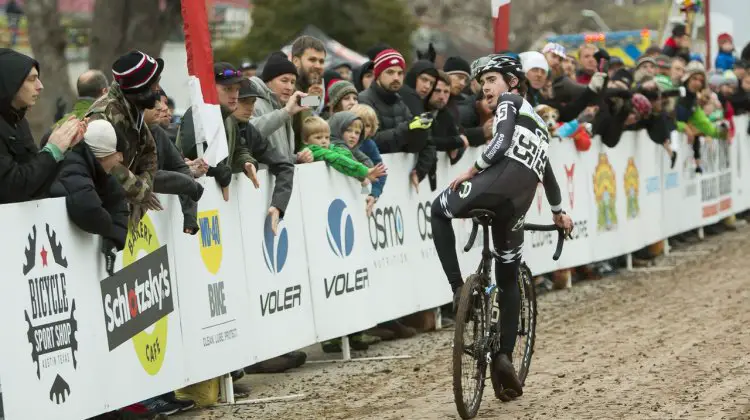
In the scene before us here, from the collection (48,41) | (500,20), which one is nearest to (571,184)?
(500,20)

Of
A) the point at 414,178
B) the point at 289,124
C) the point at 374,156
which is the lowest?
the point at 414,178

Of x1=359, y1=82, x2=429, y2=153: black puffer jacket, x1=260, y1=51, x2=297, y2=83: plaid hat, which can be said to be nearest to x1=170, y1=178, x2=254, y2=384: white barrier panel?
x1=260, y1=51, x2=297, y2=83: plaid hat

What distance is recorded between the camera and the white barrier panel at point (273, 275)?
440 inches

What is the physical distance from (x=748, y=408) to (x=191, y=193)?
3819 millimetres

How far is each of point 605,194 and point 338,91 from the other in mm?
6317

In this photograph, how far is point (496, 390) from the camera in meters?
9.77

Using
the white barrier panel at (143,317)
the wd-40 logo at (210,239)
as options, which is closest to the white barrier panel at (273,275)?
the wd-40 logo at (210,239)

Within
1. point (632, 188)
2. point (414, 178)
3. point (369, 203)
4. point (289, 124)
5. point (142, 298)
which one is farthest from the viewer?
point (632, 188)

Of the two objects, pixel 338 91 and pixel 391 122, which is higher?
pixel 338 91

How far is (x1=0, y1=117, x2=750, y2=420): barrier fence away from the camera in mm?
8359

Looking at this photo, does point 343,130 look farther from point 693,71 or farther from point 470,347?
point 693,71

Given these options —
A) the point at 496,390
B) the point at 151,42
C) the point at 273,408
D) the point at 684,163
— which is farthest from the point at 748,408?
the point at 151,42

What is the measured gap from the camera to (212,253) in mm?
10625

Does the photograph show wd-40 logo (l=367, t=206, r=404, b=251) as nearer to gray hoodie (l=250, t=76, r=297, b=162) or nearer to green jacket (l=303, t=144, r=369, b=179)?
green jacket (l=303, t=144, r=369, b=179)
